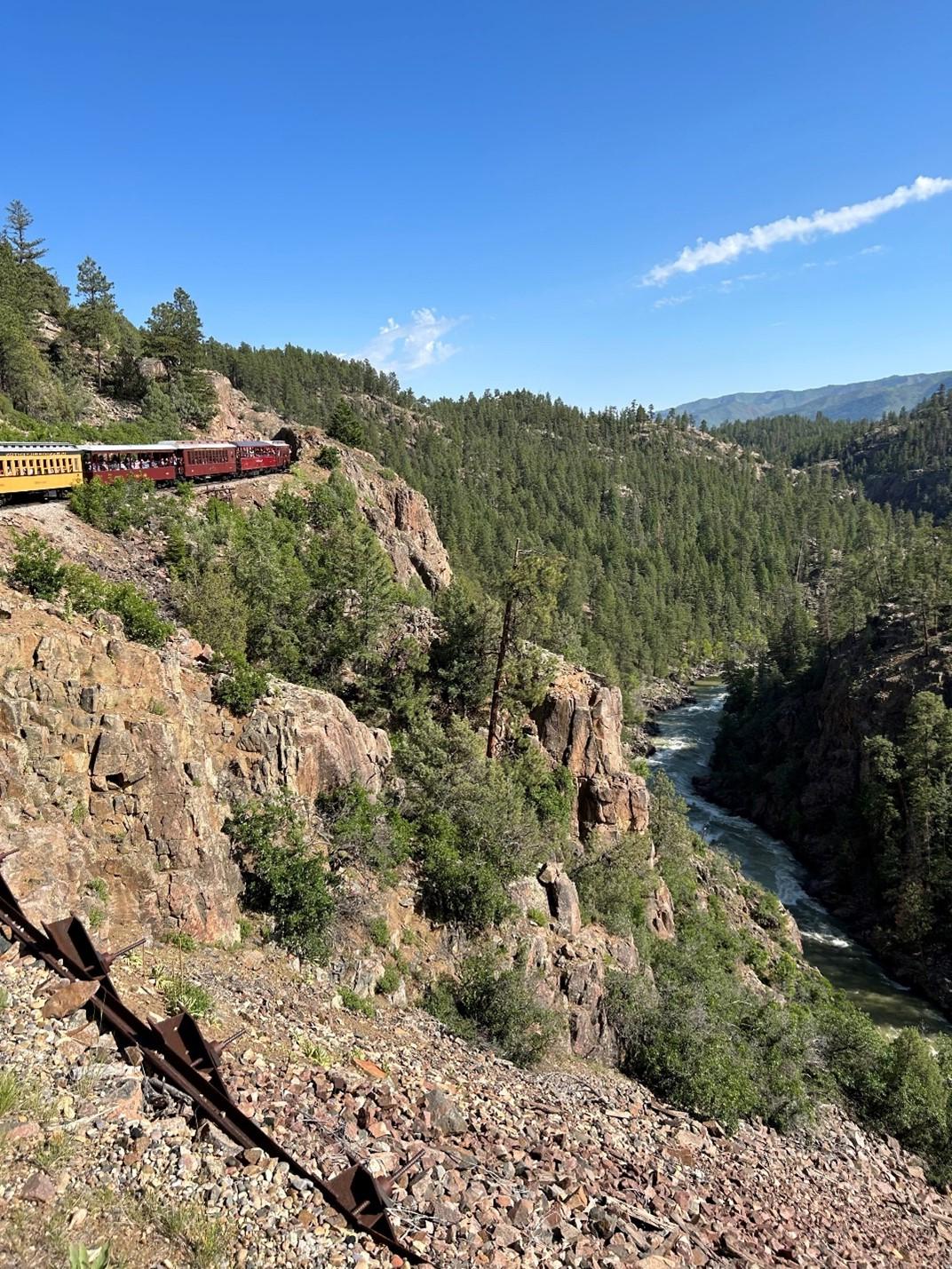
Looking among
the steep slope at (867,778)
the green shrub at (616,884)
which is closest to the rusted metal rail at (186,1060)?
the green shrub at (616,884)

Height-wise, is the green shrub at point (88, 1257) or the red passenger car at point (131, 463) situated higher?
the red passenger car at point (131, 463)

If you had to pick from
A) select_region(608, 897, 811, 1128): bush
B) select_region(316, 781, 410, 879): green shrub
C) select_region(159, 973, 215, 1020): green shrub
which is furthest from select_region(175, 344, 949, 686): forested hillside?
select_region(159, 973, 215, 1020): green shrub

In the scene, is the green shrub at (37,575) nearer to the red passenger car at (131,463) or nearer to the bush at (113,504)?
the bush at (113,504)

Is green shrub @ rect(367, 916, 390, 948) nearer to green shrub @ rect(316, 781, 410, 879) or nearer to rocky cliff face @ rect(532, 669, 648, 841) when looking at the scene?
green shrub @ rect(316, 781, 410, 879)

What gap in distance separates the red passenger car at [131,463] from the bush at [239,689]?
1469 centimetres

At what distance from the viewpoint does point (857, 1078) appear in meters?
21.7

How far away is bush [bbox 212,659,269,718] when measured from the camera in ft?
54.9

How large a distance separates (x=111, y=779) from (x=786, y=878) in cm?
5191

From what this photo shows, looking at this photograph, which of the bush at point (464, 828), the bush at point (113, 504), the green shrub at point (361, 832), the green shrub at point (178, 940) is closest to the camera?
the green shrub at point (178, 940)

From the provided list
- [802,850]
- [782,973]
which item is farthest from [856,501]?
[782,973]

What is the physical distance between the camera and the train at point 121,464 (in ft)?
76.2

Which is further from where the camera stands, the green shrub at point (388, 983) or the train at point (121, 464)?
the train at point (121, 464)

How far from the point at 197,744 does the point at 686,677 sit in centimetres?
9887

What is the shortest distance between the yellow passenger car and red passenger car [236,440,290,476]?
12497 mm
